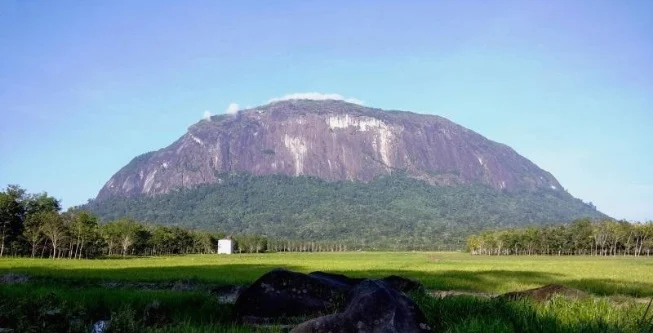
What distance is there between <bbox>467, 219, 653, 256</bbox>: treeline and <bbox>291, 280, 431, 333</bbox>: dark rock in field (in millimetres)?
127045

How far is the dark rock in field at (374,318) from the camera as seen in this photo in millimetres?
7520

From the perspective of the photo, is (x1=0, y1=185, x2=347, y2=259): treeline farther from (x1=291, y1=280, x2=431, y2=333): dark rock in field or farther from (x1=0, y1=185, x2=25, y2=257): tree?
(x1=291, y1=280, x2=431, y2=333): dark rock in field

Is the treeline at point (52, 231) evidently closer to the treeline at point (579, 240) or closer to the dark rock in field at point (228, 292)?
the dark rock in field at point (228, 292)

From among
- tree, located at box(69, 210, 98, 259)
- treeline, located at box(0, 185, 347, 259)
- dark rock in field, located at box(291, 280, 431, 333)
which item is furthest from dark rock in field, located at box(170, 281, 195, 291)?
tree, located at box(69, 210, 98, 259)

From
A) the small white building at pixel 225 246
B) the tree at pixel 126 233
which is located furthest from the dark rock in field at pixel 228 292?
the small white building at pixel 225 246

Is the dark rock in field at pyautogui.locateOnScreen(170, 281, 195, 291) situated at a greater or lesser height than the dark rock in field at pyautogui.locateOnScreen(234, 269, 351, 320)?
lesser

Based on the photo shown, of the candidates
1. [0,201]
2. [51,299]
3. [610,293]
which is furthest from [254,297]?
[0,201]

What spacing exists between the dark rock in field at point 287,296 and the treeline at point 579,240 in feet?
405

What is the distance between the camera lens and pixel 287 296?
1295cm

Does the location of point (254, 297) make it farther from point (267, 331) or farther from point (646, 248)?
point (646, 248)

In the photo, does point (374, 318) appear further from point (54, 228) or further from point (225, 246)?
point (225, 246)

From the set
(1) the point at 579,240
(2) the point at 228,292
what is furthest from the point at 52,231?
(1) the point at 579,240

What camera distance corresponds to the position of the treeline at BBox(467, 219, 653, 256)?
4589 inches

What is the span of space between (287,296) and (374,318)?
571 cm
